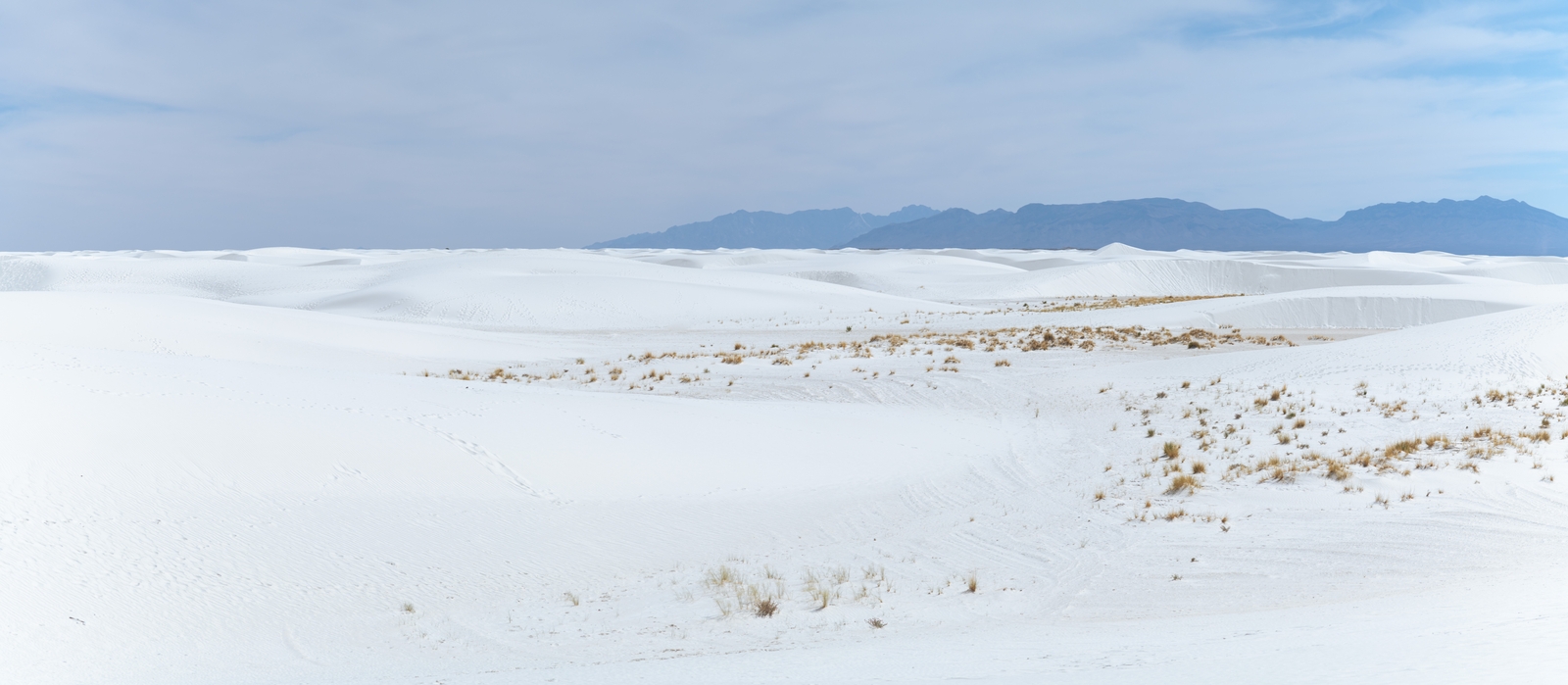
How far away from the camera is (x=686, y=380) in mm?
18891

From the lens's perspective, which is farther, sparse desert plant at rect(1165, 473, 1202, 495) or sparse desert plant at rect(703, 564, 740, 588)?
sparse desert plant at rect(1165, 473, 1202, 495)

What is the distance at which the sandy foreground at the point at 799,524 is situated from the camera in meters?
5.23

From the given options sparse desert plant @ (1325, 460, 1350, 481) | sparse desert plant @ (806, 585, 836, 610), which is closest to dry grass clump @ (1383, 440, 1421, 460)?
sparse desert plant @ (1325, 460, 1350, 481)

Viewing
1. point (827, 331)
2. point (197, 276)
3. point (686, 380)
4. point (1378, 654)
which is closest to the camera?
point (1378, 654)

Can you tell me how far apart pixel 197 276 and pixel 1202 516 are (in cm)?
6389

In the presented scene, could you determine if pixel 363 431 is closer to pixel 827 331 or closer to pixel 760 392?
pixel 760 392

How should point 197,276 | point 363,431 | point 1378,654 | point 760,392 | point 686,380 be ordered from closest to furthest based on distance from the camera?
point 1378,654, point 363,431, point 760,392, point 686,380, point 197,276

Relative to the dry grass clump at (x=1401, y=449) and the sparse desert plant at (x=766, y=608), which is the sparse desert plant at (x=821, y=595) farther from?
the dry grass clump at (x=1401, y=449)

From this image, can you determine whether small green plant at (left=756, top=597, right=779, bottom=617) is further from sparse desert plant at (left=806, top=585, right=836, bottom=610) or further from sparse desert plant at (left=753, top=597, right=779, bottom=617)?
sparse desert plant at (left=806, top=585, right=836, bottom=610)

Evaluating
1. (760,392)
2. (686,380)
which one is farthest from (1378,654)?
(686,380)

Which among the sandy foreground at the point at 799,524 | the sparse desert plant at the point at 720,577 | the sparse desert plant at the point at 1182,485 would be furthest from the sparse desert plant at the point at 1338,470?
the sparse desert plant at the point at 720,577

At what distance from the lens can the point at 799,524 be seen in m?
8.73

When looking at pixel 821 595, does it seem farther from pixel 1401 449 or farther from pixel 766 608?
pixel 1401 449

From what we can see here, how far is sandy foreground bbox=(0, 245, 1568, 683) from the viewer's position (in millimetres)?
→ 5234
